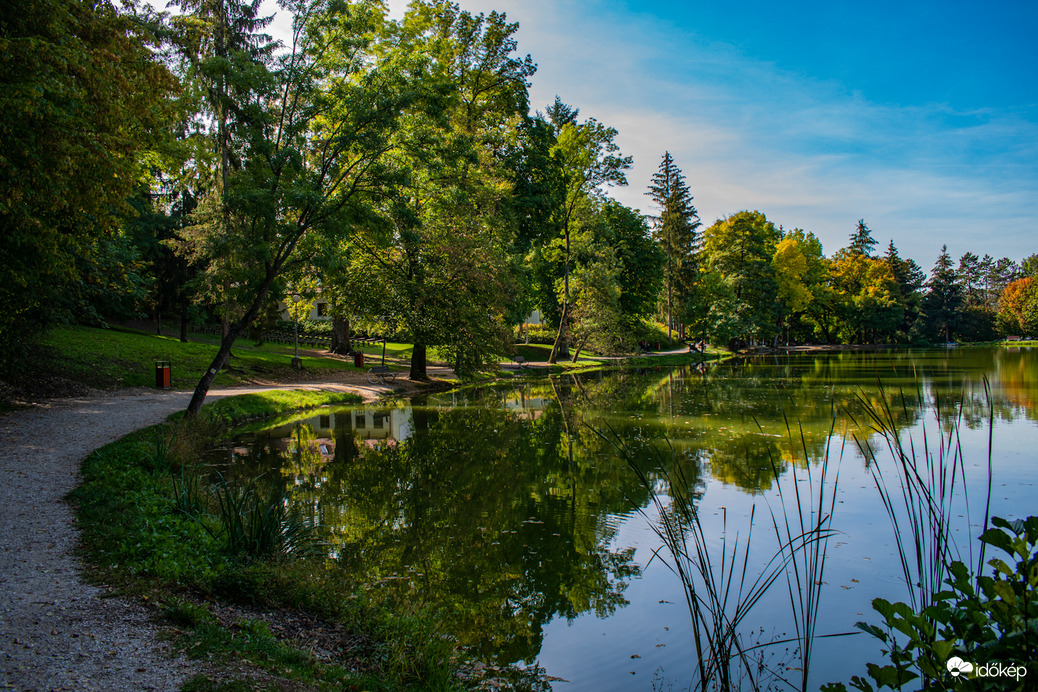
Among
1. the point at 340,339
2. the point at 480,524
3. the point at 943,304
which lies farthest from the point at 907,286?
the point at 480,524

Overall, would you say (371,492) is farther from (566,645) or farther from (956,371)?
(956,371)

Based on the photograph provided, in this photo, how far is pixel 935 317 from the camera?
65.6m

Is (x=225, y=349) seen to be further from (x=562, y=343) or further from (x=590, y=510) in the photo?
(x=562, y=343)

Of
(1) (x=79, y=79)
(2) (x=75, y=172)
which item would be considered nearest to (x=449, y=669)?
(2) (x=75, y=172)

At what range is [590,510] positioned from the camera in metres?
8.62

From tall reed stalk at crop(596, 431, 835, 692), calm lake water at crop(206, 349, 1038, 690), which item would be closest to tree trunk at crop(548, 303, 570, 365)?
calm lake water at crop(206, 349, 1038, 690)

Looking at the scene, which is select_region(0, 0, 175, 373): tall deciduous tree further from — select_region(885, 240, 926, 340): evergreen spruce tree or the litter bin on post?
select_region(885, 240, 926, 340): evergreen spruce tree

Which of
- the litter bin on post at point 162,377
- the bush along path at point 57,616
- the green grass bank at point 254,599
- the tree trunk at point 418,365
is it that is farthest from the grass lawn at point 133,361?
the green grass bank at point 254,599

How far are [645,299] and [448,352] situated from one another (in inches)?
906

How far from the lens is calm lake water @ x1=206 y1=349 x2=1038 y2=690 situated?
5.20 m

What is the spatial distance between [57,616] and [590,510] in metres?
5.97

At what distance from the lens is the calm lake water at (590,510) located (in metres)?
5.20

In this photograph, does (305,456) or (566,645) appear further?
(305,456)

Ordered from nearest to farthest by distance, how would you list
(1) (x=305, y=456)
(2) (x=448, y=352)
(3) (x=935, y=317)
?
(1) (x=305, y=456) < (2) (x=448, y=352) < (3) (x=935, y=317)
